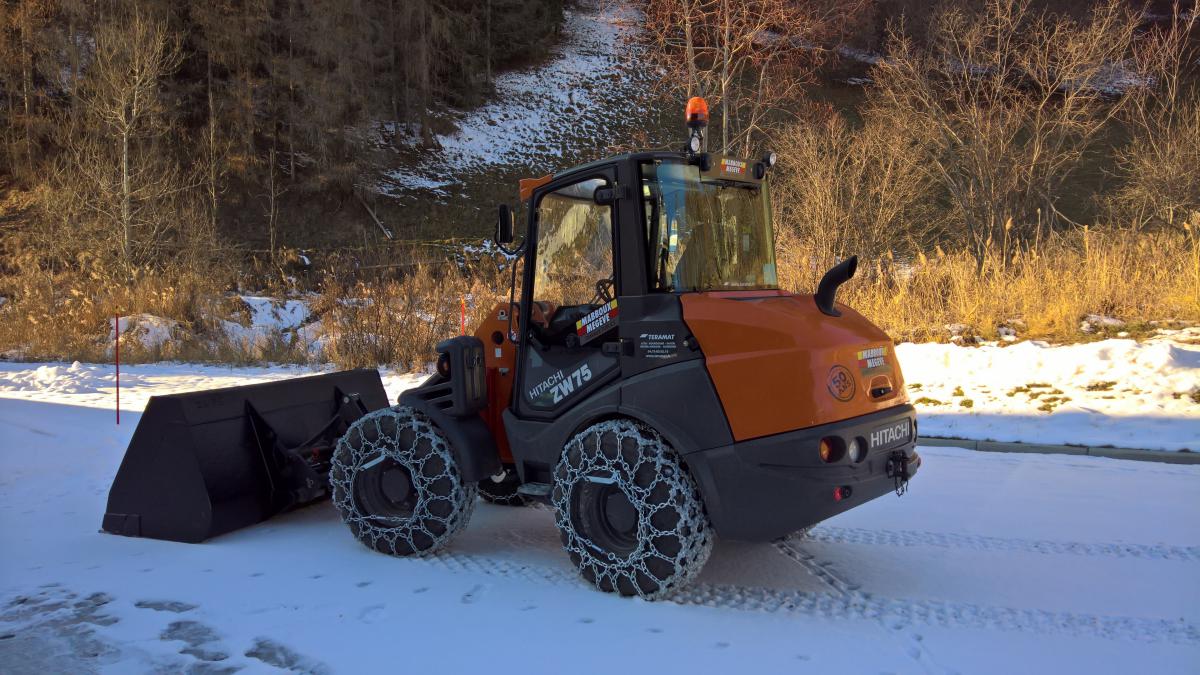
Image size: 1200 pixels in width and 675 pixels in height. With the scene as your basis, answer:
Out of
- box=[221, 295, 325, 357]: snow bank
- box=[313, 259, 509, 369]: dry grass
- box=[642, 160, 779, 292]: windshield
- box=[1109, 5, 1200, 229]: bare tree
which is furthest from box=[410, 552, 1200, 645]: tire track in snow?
box=[1109, 5, 1200, 229]: bare tree

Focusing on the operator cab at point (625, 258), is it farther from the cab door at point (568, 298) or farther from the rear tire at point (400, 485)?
the rear tire at point (400, 485)

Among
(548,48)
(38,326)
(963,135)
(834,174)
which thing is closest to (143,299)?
(38,326)

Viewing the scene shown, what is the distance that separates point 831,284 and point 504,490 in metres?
2.59

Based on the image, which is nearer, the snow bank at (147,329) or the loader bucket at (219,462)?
the loader bucket at (219,462)

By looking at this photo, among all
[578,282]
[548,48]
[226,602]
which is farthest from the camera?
[548,48]

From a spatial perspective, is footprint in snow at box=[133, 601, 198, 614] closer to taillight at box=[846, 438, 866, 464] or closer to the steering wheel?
the steering wheel

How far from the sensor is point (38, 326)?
51.9 ft

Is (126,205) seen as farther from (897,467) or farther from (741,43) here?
(897,467)

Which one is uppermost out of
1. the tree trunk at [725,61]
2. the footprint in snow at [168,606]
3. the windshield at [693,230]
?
the tree trunk at [725,61]

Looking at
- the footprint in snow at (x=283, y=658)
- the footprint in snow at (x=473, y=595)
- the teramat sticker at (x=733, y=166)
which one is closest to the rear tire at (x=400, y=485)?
the footprint in snow at (x=473, y=595)

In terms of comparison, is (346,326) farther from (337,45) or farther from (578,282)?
(337,45)

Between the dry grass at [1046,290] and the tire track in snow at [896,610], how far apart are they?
693 cm

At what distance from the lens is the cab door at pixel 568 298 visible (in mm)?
4051

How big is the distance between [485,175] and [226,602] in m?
34.1
